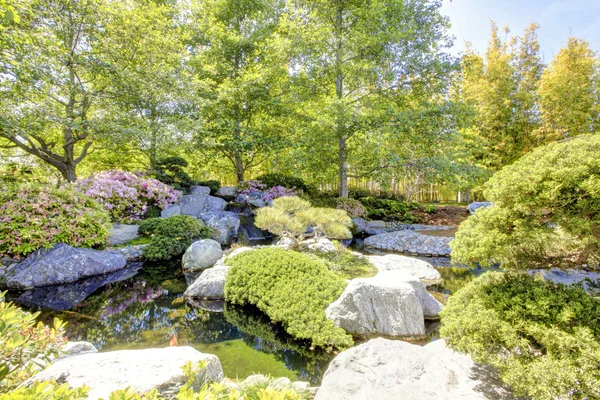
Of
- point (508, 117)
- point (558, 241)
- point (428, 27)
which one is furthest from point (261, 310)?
point (508, 117)

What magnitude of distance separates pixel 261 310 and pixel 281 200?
114 inches

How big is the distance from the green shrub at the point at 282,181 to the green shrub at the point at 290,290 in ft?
25.9

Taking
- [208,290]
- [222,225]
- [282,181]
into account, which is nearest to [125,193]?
[222,225]

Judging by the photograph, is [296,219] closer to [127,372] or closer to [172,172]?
[127,372]

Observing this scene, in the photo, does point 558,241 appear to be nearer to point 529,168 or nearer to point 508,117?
point 529,168

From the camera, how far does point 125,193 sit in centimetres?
871

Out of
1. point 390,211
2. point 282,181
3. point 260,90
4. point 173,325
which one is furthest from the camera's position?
point 390,211

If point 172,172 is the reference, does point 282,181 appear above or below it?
below

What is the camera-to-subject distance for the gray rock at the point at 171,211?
30.7 ft

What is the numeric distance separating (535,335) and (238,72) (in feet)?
40.8

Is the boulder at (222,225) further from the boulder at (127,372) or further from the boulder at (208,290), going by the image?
the boulder at (127,372)

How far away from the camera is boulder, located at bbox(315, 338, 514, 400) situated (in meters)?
2.18

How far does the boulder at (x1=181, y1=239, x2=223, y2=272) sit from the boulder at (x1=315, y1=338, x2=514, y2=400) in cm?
505

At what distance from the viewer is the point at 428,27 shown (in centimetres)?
1030
